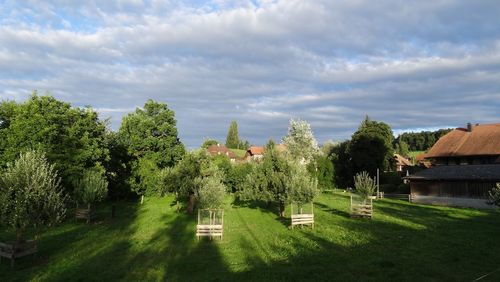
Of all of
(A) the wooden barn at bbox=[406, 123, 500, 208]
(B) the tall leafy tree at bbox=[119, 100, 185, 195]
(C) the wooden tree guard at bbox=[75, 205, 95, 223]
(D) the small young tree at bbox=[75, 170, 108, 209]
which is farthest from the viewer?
(B) the tall leafy tree at bbox=[119, 100, 185, 195]

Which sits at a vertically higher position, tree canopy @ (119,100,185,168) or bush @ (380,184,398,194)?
tree canopy @ (119,100,185,168)

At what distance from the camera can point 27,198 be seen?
1895 cm

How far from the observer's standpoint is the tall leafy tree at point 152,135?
52.7m

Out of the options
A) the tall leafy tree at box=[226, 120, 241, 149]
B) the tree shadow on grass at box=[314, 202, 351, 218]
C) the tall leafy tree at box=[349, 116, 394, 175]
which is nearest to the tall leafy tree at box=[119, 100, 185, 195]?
the tree shadow on grass at box=[314, 202, 351, 218]

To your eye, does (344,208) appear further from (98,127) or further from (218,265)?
(98,127)

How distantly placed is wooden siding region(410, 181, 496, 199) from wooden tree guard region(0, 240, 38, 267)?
44.1 m

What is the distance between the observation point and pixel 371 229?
25.6 m

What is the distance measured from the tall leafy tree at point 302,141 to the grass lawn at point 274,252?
4208 cm

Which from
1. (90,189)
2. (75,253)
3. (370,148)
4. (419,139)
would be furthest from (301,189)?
(419,139)

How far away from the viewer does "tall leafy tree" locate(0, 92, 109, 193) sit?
3703 cm

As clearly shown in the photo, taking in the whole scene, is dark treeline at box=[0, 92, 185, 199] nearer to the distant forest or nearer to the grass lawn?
the grass lawn

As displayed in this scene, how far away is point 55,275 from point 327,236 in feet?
50.1

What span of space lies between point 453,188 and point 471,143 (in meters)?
14.3

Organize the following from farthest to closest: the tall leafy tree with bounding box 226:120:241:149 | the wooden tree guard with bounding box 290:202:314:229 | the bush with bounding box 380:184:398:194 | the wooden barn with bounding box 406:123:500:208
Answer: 1. the tall leafy tree with bounding box 226:120:241:149
2. the bush with bounding box 380:184:398:194
3. the wooden barn with bounding box 406:123:500:208
4. the wooden tree guard with bounding box 290:202:314:229
